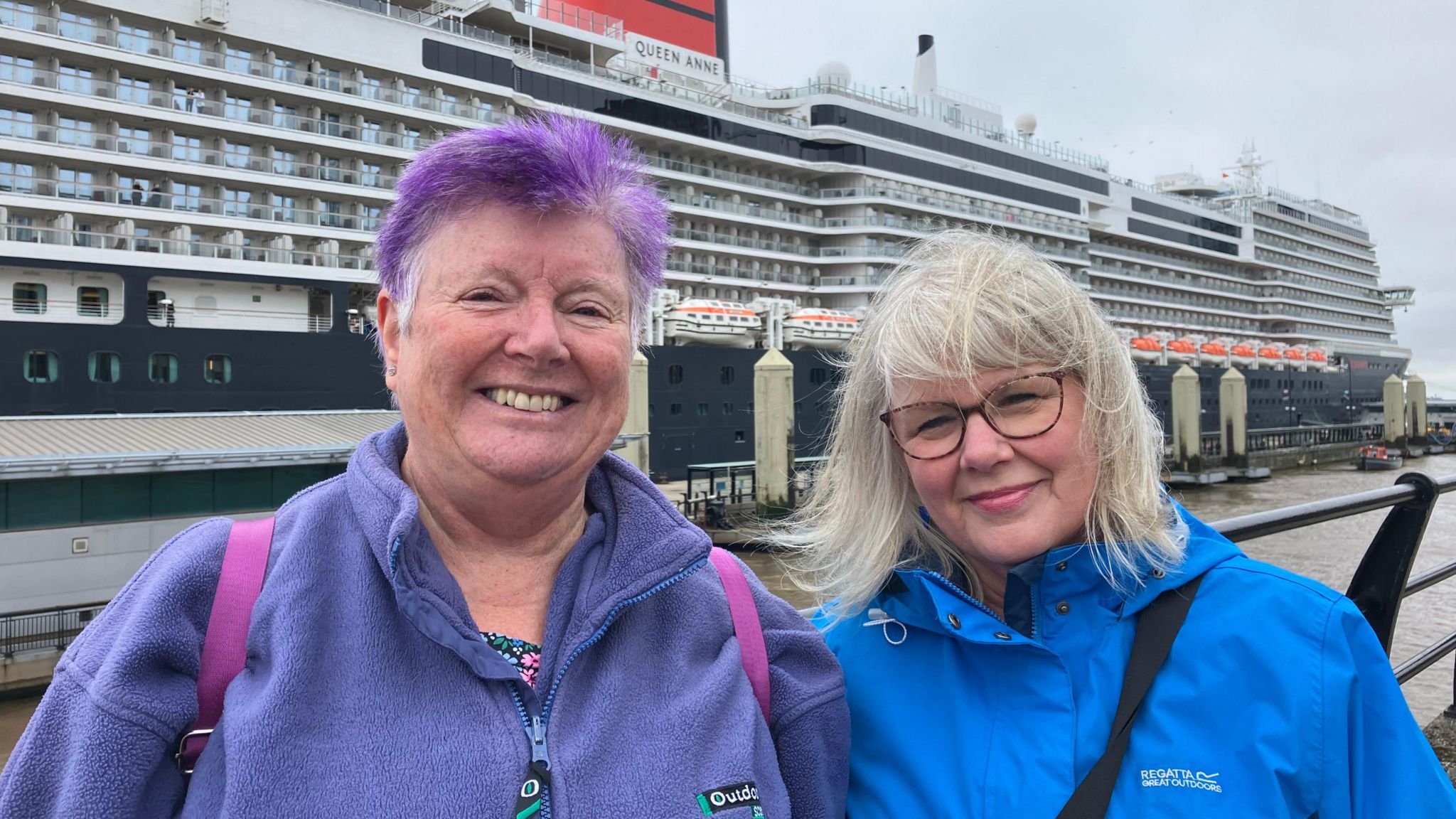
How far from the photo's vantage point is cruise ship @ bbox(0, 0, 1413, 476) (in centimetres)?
1416

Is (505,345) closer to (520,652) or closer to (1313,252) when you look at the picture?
(520,652)

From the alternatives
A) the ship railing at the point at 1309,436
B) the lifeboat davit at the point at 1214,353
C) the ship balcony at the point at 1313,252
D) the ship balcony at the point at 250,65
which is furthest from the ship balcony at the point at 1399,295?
the ship balcony at the point at 250,65

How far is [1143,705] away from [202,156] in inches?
706

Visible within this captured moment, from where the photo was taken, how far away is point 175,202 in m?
15.2

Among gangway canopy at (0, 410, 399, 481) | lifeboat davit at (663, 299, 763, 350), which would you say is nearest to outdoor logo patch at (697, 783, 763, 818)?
Result: gangway canopy at (0, 410, 399, 481)

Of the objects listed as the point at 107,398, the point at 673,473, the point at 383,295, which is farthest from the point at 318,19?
the point at 383,295

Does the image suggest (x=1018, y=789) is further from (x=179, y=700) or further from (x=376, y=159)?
(x=376, y=159)

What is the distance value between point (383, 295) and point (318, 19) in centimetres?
1860

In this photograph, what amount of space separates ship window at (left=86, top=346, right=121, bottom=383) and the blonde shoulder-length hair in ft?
50.2

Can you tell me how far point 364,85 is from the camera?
57.9 ft

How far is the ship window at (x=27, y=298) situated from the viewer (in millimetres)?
13773

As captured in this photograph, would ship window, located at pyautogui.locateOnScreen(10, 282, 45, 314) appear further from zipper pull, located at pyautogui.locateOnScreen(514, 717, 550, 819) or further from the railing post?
the railing post

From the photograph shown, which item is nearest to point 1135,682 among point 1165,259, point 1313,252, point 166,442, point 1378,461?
point 166,442

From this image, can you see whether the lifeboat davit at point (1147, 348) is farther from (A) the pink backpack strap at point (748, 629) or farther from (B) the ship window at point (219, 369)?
(A) the pink backpack strap at point (748, 629)
